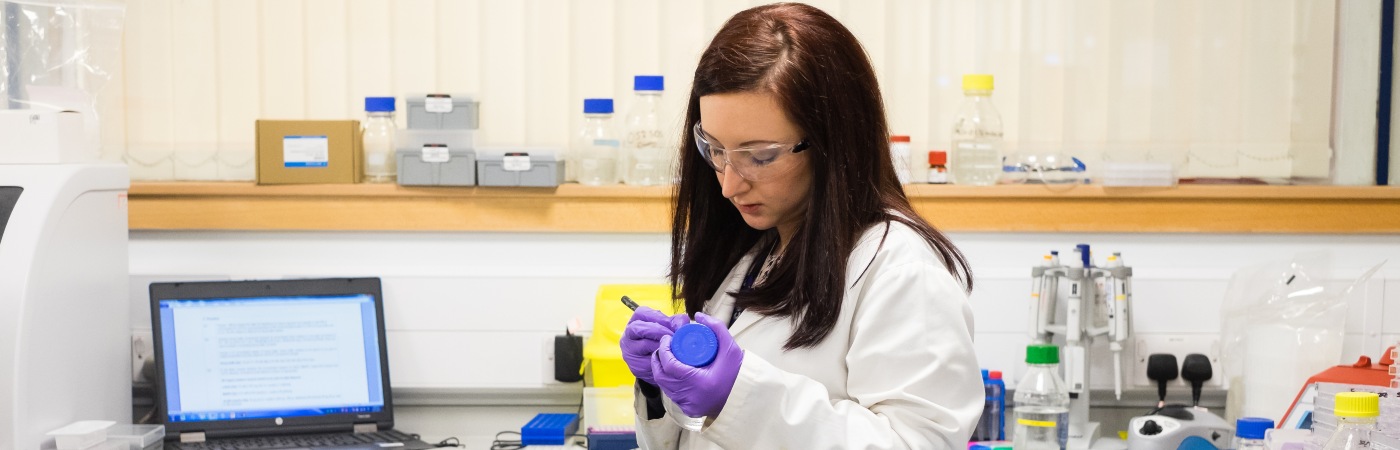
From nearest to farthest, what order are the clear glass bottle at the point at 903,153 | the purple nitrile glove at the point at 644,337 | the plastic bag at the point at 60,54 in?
the purple nitrile glove at the point at 644,337 < the plastic bag at the point at 60,54 < the clear glass bottle at the point at 903,153

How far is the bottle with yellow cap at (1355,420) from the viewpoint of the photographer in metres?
1.29

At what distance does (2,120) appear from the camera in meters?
1.78

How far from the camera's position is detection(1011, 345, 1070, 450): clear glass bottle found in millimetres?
1935

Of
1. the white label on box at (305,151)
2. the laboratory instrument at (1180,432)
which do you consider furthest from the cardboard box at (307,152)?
the laboratory instrument at (1180,432)

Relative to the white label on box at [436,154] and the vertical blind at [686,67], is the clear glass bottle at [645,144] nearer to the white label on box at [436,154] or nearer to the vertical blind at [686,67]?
the vertical blind at [686,67]

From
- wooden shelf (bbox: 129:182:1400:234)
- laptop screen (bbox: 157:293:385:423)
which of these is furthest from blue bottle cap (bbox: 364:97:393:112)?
laptop screen (bbox: 157:293:385:423)

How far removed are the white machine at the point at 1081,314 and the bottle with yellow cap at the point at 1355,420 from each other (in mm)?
662

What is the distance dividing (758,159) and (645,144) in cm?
114

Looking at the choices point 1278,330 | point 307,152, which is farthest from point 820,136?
point 307,152

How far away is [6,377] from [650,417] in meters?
1.08

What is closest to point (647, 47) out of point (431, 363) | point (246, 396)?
point (431, 363)

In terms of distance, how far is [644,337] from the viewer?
1.14 metres

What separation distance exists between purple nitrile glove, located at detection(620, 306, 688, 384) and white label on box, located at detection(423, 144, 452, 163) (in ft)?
3.62

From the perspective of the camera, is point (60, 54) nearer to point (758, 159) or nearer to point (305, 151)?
point (305, 151)
